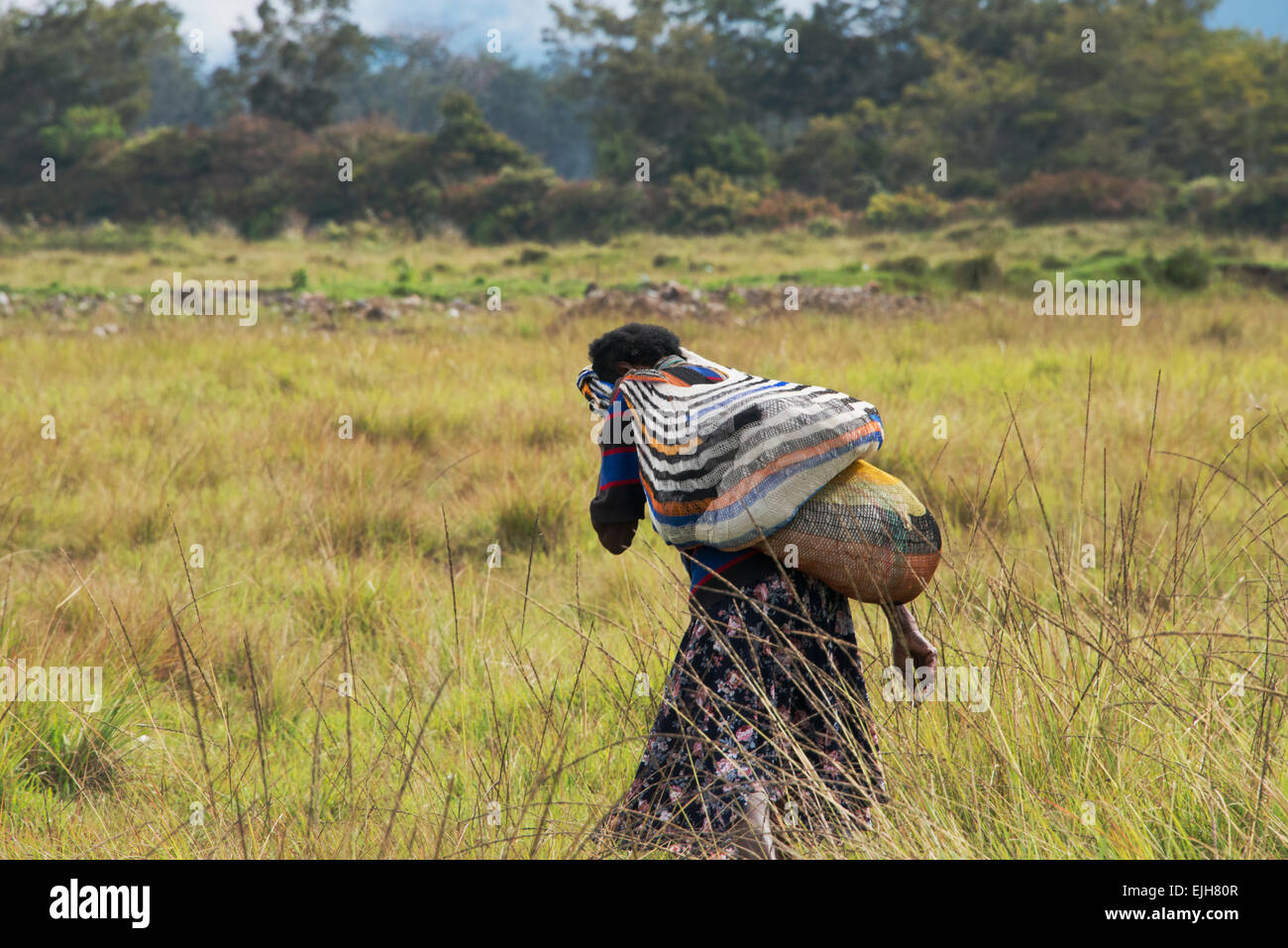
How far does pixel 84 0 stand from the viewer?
3703cm

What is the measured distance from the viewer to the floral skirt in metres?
1.95

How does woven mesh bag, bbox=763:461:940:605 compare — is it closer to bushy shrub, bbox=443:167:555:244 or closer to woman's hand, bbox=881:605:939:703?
woman's hand, bbox=881:605:939:703

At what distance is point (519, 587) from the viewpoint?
3982 millimetres

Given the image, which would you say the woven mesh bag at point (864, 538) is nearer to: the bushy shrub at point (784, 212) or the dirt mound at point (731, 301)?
the dirt mound at point (731, 301)

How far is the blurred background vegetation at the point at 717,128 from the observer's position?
32.1m

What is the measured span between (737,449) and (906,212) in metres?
31.3

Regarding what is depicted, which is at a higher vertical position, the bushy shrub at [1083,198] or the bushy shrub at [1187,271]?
the bushy shrub at [1083,198]

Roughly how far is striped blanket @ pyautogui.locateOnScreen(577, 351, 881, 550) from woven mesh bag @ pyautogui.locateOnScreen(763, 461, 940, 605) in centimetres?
5

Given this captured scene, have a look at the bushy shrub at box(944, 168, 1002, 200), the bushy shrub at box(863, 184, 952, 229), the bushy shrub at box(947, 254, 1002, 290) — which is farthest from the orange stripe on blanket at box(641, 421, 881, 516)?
the bushy shrub at box(944, 168, 1002, 200)

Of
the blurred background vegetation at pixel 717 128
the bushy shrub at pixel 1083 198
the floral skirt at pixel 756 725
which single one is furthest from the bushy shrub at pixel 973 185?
the floral skirt at pixel 756 725

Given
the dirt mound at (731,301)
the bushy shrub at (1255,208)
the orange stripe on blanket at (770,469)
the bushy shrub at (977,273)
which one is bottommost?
the orange stripe on blanket at (770,469)

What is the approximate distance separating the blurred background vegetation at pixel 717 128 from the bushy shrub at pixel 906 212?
3.4 inches

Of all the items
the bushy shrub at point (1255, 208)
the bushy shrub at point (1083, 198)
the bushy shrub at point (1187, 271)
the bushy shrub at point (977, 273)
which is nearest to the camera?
the bushy shrub at point (1187, 271)

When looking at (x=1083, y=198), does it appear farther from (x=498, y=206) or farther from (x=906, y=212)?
(x=498, y=206)
